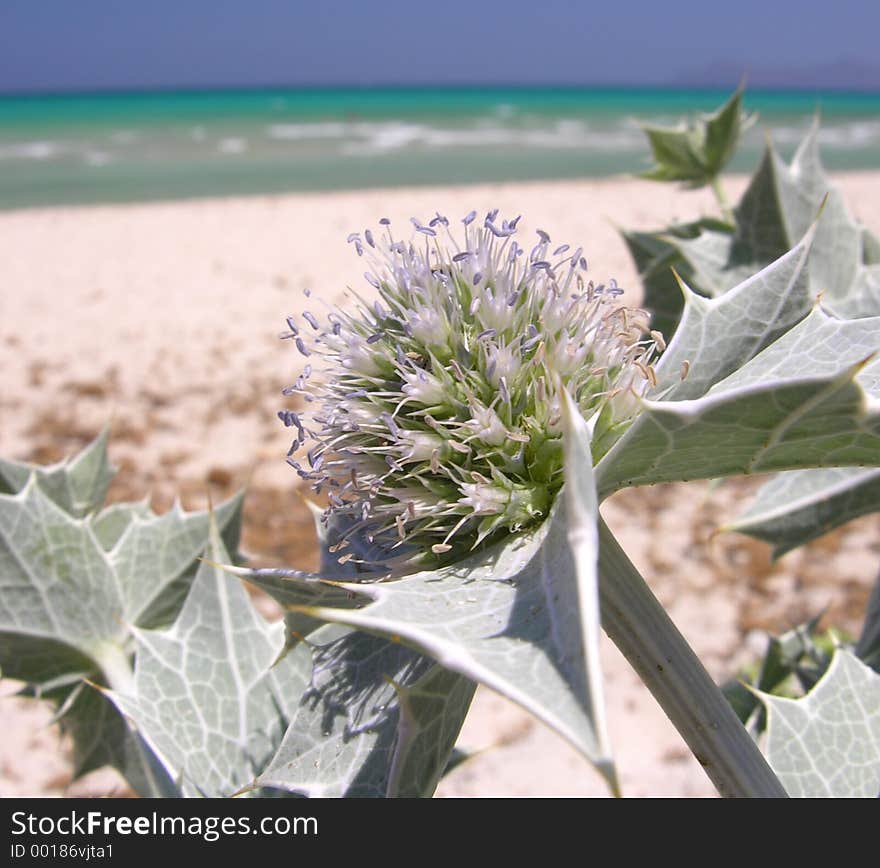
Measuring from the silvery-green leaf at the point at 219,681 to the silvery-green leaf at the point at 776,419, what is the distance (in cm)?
75

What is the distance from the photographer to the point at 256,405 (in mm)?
6863

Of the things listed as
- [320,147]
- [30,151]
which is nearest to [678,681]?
[320,147]

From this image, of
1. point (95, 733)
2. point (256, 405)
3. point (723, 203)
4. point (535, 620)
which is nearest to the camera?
point (535, 620)

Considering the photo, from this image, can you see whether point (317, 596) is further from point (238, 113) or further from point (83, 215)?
point (238, 113)

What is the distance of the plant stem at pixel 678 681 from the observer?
0.92 metres

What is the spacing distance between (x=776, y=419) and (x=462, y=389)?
362mm

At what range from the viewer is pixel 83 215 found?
47.1ft

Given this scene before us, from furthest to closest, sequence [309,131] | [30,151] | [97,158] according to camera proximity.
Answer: [309,131]
[30,151]
[97,158]

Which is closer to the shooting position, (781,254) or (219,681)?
(219,681)

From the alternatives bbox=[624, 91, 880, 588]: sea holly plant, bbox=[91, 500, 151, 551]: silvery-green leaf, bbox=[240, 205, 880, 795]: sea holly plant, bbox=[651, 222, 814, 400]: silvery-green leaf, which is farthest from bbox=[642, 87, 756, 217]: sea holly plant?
bbox=[91, 500, 151, 551]: silvery-green leaf

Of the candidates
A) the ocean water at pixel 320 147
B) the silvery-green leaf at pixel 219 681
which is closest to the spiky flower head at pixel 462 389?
the silvery-green leaf at pixel 219 681

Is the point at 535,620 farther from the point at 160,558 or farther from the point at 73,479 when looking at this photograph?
the point at 73,479

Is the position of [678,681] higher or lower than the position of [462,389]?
lower
